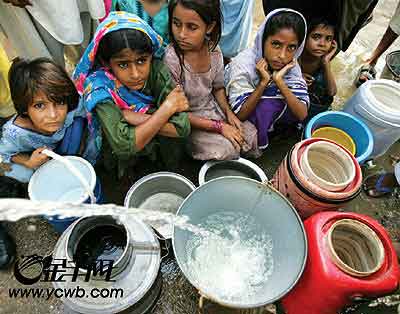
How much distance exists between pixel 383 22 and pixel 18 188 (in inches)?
167

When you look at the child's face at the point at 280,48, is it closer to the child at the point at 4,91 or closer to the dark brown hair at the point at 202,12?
the dark brown hair at the point at 202,12

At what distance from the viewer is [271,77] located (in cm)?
218

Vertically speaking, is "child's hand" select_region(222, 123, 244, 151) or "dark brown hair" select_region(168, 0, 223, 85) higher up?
"dark brown hair" select_region(168, 0, 223, 85)

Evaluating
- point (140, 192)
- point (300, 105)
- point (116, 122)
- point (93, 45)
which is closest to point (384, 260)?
point (300, 105)

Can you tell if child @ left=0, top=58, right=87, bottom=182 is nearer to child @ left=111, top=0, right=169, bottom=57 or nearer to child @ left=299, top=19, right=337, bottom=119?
child @ left=111, top=0, right=169, bottom=57

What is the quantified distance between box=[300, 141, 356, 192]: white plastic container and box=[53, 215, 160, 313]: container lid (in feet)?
2.92

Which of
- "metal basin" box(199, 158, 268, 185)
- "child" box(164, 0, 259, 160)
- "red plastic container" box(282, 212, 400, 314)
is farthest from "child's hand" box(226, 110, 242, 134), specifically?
"red plastic container" box(282, 212, 400, 314)

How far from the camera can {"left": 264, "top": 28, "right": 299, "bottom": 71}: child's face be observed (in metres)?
2.03

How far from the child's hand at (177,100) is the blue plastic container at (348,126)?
92 cm

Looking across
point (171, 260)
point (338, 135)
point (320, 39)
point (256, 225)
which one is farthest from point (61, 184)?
point (320, 39)

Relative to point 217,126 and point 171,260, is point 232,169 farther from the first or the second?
point 171,260

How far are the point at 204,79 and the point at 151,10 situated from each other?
1.76 feet

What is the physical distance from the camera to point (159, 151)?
233 centimetres

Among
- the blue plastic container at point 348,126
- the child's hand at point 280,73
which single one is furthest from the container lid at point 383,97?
the child's hand at point 280,73
